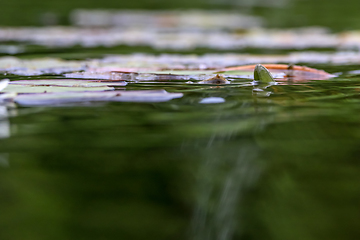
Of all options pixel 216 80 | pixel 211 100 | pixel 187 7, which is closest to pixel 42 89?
pixel 211 100

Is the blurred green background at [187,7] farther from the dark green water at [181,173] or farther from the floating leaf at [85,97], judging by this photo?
the dark green water at [181,173]

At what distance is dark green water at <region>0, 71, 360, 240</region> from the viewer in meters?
0.47

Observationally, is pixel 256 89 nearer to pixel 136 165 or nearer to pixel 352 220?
pixel 136 165

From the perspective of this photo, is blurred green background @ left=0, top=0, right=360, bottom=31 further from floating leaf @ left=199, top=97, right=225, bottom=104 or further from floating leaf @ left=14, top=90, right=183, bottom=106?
floating leaf @ left=14, top=90, right=183, bottom=106

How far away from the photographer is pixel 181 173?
0.62 m

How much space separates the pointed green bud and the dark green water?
1.22 ft

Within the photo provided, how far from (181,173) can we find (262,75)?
862 millimetres

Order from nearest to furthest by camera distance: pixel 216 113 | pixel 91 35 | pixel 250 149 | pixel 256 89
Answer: pixel 250 149 → pixel 216 113 → pixel 256 89 → pixel 91 35

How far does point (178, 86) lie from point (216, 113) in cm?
42

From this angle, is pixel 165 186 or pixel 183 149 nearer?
pixel 165 186

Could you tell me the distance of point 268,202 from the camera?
53 centimetres

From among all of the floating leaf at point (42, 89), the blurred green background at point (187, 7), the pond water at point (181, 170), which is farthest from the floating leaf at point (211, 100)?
the blurred green background at point (187, 7)

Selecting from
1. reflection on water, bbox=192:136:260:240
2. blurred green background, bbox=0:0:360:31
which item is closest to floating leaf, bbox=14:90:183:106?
reflection on water, bbox=192:136:260:240

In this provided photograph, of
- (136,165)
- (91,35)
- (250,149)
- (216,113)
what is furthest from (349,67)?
(91,35)
